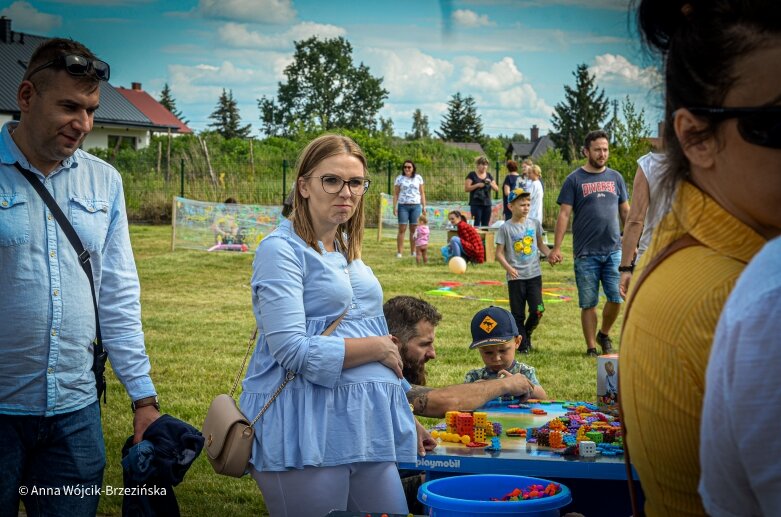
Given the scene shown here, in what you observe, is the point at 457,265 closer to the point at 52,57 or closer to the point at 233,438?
the point at 233,438

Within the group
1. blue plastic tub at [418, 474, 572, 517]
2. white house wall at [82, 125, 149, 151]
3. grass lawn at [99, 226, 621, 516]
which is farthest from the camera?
white house wall at [82, 125, 149, 151]

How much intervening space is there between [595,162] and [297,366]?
23.5 ft

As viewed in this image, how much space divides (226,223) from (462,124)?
99901 mm

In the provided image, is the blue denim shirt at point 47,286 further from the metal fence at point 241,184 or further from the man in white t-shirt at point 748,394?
the metal fence at point 241,184

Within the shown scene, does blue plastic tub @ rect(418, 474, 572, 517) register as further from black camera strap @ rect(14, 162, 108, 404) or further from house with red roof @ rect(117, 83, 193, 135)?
house with red roof @ rect(117, 83, 193, 135)

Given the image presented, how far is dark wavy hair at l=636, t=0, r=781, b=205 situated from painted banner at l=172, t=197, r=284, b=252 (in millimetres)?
19629

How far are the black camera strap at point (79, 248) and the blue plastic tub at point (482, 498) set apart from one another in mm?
1191

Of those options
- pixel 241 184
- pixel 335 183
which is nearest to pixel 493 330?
pixel 335 183

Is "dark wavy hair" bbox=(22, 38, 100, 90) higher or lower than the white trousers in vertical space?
higher

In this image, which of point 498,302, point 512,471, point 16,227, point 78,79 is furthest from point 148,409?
point 498,302

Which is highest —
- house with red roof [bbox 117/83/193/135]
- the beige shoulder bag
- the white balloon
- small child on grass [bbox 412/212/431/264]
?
house with red roof [bbox 117/83/193/135]

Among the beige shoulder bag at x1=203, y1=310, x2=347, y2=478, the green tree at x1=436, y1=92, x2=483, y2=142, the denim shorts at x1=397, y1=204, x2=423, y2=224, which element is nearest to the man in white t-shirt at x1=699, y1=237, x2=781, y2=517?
the beige shoulder bag at x1=203, y1=310, x2=347, y2=478

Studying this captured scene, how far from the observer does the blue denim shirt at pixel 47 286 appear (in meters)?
→ 3.04

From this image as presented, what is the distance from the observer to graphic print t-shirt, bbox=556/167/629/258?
381 inches
